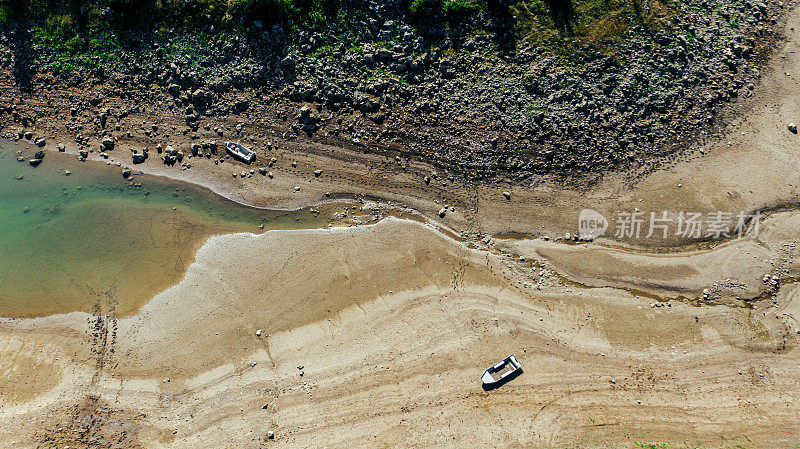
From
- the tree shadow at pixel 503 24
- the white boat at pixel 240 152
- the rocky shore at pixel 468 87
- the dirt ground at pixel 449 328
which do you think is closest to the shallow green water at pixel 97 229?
the dirt ground at pixel 449 328

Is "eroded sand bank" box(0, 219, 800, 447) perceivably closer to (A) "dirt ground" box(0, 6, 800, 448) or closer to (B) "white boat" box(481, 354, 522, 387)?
(A) "dirt ground" box(0, 6, 800, 448)

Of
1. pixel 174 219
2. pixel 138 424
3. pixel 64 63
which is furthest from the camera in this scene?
pixel 64 63

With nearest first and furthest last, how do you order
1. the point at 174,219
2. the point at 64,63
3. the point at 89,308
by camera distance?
the point at 89,308
the point at 174,219
the point at 64,63

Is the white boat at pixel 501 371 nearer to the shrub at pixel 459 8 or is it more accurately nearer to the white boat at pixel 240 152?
the white boat at pixel 240 152

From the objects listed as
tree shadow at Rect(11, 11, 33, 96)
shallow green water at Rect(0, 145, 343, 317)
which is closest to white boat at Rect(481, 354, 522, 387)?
shallow green water at Rect(0, 145, 343, 317)

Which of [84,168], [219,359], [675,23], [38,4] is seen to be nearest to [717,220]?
[675,23]

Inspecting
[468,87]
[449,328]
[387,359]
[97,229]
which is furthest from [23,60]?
[449,328]

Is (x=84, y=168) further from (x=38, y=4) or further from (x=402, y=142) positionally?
(x=402, y=142)
